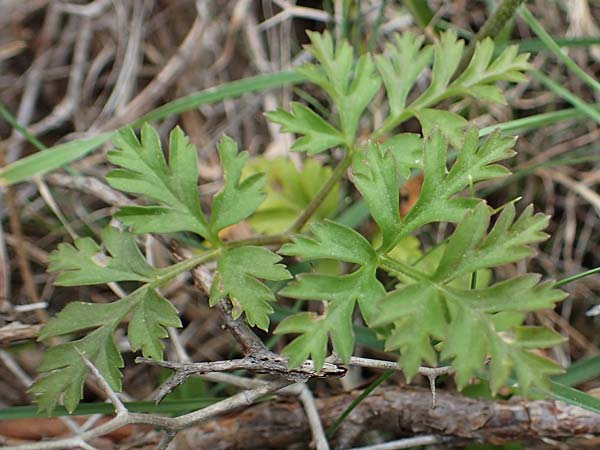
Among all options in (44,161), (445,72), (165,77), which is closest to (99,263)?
(44,161)

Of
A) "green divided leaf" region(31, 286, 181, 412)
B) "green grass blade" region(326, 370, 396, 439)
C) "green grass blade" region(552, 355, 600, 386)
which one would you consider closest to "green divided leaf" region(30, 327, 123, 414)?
"green divided leaf" region(31, 286, 181, 412)

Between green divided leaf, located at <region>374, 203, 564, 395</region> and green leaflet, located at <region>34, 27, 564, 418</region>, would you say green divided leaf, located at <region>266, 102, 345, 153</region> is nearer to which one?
green leaflet, located at <region>34, 27, 564, 418</region>

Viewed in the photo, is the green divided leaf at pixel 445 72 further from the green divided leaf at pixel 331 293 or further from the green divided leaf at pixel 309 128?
the green divided leaf at pixel 331 293

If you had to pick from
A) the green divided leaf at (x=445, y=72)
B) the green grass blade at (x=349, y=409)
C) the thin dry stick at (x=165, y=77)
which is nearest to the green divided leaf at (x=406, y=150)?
the green divided leaf at (x=445, y=72)

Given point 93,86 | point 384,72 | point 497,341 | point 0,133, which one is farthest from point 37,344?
point 497,341

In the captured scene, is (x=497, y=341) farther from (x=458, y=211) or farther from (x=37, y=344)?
(x=37, y=344)

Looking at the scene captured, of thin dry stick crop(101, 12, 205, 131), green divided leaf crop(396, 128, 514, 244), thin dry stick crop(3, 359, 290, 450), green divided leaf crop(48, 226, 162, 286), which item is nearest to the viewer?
thin dry stick crop(3, 359, 290, 450)
